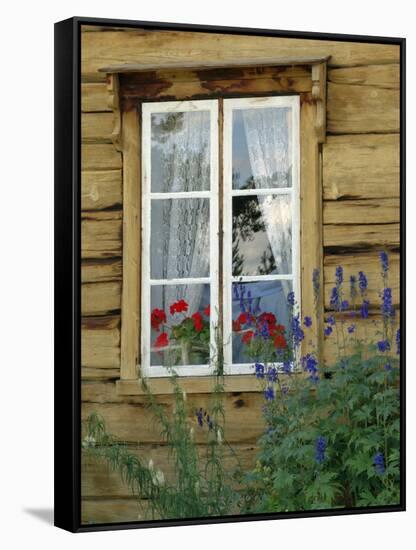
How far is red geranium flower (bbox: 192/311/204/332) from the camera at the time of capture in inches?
248

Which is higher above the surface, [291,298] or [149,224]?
[149,224]

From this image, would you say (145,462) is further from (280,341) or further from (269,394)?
(280,341)

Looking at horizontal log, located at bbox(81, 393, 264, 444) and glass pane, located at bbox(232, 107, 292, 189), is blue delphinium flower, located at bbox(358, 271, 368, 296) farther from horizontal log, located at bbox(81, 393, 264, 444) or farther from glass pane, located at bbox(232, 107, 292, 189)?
horizontal log, located at bbox(81, 393, 264, 444)

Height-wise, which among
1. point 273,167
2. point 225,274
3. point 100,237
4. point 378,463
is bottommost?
point 378,463

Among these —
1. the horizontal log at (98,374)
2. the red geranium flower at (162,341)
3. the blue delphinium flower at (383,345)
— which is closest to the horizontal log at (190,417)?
the horizontal log at (98,374)

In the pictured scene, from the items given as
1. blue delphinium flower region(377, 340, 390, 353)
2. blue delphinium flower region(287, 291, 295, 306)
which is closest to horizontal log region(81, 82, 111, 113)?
blue delphinium flower region(287, 291, 295, 306)

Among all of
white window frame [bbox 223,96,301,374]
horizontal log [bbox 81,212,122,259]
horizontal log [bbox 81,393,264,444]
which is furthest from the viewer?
white window frame [bbox 223,96,301,374]

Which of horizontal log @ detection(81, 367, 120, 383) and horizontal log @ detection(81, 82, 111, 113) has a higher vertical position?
horizontal log @ detection(81, 82, 111, 113)

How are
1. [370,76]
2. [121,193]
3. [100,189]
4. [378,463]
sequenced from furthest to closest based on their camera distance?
[370,76] → [378,463] → [121,193] → [100,189]

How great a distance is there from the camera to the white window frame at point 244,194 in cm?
634

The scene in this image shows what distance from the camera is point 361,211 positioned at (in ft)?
21.6

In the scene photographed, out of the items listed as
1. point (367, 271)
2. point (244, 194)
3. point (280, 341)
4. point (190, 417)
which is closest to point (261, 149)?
point (244, 194)

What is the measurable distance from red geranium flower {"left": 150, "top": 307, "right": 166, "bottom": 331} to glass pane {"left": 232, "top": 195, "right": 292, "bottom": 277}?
15.3 inches

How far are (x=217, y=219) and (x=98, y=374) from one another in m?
0.91
